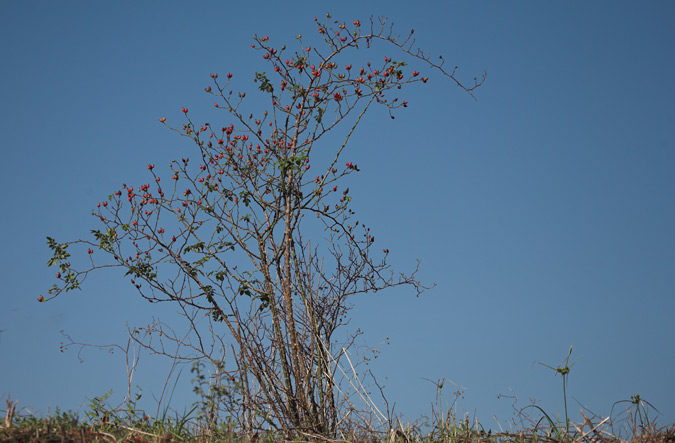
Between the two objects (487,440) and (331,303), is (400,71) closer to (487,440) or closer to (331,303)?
(331,303)

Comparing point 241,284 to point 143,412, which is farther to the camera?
point 241,284

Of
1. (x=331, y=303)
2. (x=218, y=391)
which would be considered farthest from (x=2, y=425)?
(x=331, y=303)

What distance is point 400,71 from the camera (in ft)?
17.4

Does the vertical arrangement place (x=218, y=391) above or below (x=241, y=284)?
below

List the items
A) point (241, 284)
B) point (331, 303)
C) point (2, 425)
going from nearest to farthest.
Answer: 1. point (2, 425)
2. point (241, 284)
3. point (331, 303)

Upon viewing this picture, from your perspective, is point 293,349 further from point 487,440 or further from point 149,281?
point 487,440

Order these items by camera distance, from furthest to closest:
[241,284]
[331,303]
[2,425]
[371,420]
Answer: [331,303], [241,284], [371,420], [2,425]

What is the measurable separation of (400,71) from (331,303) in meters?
2.10

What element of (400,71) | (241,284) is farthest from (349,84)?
(241,284)

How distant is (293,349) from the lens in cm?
468

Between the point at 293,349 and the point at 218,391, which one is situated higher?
the point at 293,349

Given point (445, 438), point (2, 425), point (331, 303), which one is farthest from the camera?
point (331, 303)

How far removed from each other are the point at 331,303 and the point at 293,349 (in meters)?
0.80

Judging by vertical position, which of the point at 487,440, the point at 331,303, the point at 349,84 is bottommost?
the point at 487,440
